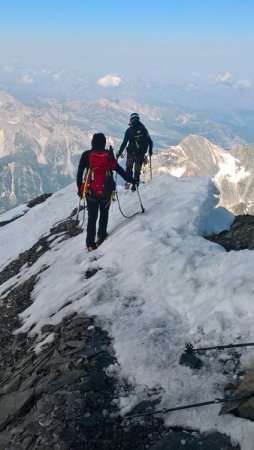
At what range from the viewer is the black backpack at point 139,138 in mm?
21959

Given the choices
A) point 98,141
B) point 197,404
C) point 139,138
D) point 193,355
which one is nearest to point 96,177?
point 98,141

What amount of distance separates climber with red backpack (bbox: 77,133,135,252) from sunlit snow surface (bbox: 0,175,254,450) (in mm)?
1126

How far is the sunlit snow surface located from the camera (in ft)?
25.6

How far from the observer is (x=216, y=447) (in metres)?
6.32

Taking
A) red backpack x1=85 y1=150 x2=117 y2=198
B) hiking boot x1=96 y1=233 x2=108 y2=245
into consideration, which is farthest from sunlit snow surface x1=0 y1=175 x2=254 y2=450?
red backpack x1=85 y1=150 x2=117 y2=198

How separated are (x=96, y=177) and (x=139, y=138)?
26.1 feet

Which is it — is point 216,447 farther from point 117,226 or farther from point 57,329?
point 117,226

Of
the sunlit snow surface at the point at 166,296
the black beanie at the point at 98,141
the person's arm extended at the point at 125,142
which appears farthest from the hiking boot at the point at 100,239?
the person's arm extended at the point at 125,142

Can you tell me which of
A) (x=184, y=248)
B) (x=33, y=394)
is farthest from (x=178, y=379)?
(x=184, y=248)

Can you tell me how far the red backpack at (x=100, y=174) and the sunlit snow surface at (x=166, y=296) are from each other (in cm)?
161

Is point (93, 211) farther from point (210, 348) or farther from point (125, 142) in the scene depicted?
point (210, 348)

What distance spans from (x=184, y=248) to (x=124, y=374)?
4946 mm

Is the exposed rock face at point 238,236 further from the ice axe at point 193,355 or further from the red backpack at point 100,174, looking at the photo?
the ice axe at point 193,355

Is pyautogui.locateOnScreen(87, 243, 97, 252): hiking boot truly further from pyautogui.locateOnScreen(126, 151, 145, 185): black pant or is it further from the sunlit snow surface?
pyautogui.locateOnScreen(126, 151, 145, 185): black pant
